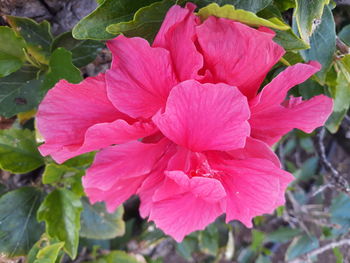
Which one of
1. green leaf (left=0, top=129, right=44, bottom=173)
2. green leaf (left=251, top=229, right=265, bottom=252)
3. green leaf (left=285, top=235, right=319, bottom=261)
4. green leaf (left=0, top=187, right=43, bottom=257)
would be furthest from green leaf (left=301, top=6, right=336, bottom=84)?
green leaf (left=251, top=229, right=265, bottom=252)

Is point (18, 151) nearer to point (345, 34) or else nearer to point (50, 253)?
point (50, 253)

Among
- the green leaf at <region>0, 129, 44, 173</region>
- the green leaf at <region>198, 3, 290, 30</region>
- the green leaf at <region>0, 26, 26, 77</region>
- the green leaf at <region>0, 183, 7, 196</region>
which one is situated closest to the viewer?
the green leaf at <region>198, 3, 290, 30</region>

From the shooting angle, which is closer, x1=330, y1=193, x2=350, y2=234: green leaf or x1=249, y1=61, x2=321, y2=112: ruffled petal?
x1=249, y1=61, x2=321, y2=112: ruffled petal

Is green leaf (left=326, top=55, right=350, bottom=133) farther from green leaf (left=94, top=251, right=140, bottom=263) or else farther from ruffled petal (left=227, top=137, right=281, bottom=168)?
green leaf (left=94, top=251, right=140, bottom=263)

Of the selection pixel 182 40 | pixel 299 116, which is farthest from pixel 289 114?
pixel 182 40

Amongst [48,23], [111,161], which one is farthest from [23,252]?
[48,23]

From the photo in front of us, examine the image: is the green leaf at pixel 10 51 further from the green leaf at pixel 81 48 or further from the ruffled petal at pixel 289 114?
the ruffled petal at pixel 289 114

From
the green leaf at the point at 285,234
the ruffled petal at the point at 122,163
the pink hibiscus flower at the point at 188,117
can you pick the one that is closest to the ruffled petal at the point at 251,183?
the pink hibiscus flower at the point at 188,117
